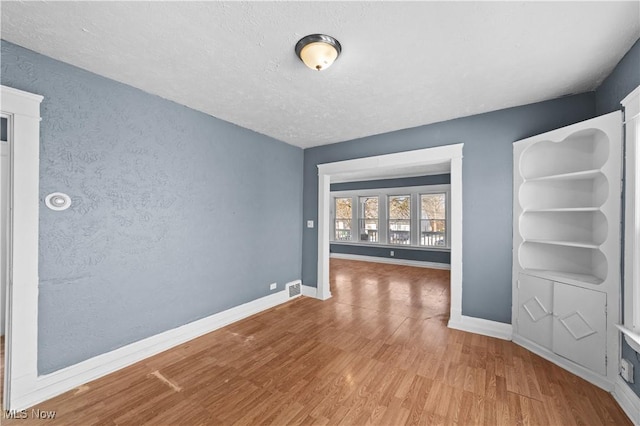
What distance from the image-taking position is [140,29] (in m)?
1.70

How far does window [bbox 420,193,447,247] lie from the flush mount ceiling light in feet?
20.4

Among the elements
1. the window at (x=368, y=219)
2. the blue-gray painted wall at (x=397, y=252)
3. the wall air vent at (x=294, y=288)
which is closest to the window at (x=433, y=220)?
the blue-gray painted wall at (x=397, y=252)

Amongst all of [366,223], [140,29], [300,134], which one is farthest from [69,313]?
[366,223]

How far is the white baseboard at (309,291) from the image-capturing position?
4.46m

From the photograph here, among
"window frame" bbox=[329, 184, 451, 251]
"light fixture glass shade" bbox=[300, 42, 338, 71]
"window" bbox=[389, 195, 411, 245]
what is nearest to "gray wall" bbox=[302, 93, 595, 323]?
"light fixture glass shade" bbox=[300, 42, 338, 71]

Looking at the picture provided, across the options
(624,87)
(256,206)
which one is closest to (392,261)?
(256,206)

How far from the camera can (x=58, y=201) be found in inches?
80.3

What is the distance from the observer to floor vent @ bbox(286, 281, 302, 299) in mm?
4346

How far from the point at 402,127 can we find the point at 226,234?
2.77m

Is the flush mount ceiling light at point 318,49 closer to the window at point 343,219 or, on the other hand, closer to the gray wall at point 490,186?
the gray wall at point 490,186

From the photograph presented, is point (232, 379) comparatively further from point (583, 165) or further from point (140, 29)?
point (583, 165)

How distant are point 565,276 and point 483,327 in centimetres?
105

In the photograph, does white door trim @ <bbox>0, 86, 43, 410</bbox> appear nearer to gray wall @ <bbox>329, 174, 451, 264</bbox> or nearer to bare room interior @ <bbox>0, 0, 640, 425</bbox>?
bare room interior @ <bbox>0, 0, 640, 425</bbox>

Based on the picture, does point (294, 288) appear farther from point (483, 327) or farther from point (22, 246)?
point (22, 246)
